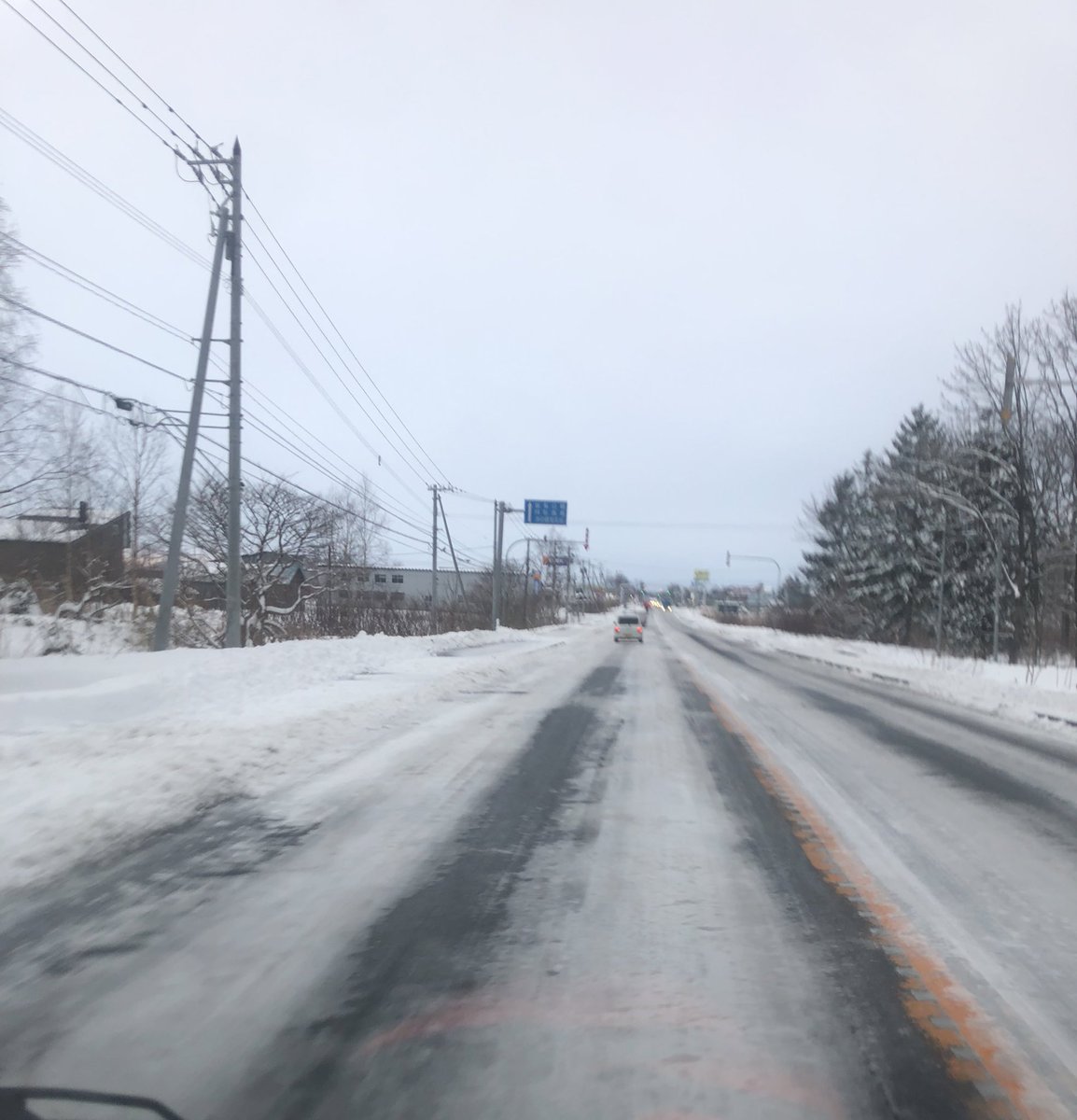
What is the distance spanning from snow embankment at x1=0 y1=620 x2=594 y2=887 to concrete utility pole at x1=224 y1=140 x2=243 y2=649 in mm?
1655

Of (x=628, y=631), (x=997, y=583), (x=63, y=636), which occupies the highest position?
(x=997, y=583)

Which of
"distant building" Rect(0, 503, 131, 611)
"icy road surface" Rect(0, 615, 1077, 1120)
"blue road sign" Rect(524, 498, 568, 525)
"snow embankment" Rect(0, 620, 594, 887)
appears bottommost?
"icy road surface" Rect(0, 615, 1077, 1120)

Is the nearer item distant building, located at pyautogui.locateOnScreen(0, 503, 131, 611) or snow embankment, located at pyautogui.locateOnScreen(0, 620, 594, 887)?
snow embankment, located at pyautogui.locateOnScreen(0, 620, 594, 887)

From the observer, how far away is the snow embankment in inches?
270

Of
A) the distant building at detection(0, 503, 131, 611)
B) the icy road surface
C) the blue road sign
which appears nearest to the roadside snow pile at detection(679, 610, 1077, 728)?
the icy road surface

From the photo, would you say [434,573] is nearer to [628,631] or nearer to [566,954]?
[628,631]

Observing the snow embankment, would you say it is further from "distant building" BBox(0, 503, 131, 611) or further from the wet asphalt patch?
"distant building" BBox(0, 503, 131, 611)

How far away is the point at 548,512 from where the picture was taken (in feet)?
180

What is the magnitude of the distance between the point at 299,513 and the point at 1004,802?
33816mm

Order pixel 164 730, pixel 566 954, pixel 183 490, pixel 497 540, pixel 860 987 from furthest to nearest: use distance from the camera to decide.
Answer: pixel 497 540, pixel 183 490, pixel 164 730, pixel 566 954, pixel 860 987

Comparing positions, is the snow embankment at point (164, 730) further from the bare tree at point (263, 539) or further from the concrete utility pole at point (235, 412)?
the bare tree at point (263, 539)

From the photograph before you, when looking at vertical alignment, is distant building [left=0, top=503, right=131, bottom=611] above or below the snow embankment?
above

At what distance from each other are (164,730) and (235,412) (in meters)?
12.2

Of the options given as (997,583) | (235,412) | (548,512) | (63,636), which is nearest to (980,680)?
(997,583)
